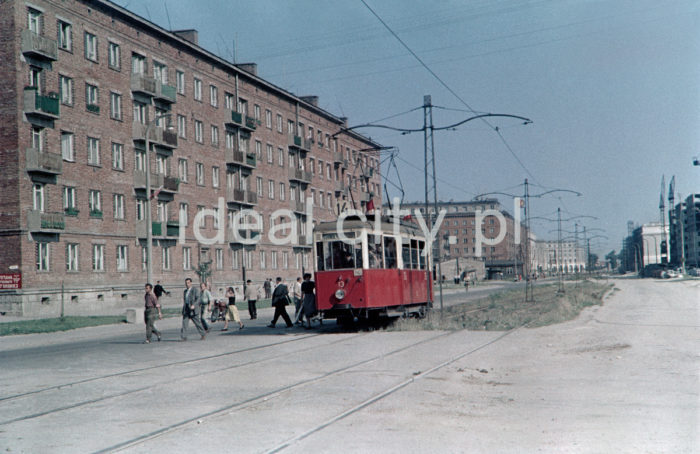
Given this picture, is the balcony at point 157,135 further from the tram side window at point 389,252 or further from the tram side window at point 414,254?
the tram side window at point 389,252

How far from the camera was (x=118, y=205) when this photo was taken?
4131 centimetres

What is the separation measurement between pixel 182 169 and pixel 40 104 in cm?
1332

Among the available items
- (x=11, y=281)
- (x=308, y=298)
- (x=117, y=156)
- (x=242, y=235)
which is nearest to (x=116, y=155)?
(x=117, y=156)

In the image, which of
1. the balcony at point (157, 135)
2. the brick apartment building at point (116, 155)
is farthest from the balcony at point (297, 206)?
the balcony at point (157, 135)

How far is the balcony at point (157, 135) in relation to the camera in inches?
1666

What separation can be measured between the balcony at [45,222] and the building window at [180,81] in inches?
556

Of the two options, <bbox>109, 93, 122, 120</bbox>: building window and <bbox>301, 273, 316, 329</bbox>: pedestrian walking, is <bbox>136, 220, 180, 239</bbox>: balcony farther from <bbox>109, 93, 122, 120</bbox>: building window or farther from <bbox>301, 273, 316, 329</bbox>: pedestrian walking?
<bbox>301, 273, 316, 329</bbox>: pedestrian walking

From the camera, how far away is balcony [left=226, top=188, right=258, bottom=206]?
53062mm

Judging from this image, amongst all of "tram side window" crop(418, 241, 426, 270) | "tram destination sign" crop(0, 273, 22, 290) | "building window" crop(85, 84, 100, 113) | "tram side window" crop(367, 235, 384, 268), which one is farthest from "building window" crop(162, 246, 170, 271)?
"tram side window" crop(367, 235, 384, 268)

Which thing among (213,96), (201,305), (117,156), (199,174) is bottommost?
(201,305)

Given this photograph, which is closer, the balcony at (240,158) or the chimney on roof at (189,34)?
the chimney on roof at (189,34)

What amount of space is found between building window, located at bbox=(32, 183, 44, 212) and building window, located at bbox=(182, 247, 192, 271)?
1270cm

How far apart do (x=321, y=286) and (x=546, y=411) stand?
11.5 metres

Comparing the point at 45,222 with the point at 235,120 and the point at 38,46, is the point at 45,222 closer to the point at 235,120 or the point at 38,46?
the point at 38,46
